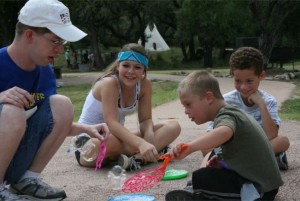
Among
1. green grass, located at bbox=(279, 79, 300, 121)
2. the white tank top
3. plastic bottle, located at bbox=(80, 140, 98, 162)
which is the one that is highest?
the white tank top

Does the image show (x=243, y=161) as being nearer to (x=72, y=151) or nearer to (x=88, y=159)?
(x=88, y=159)

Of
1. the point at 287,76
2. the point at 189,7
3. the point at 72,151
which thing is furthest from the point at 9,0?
the point at 72,151

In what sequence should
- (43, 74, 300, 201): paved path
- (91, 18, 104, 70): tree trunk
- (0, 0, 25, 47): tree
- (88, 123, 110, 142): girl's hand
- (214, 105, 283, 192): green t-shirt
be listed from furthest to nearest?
(91, 18, 104, 70): tree trunk, (0, 0, 25, 47): tree, (43, 74, 300, 201): paved path, (88, 123, 110, 142): girl's hand, (214, 105, 283, 192): green t-shirt

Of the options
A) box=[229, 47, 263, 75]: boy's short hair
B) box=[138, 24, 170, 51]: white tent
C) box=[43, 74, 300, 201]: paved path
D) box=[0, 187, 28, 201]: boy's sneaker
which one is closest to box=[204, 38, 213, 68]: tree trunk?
box=[138, 24, 170, 51]: white tent

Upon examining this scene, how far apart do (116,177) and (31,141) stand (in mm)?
923

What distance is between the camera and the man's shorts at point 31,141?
2867 millimetres

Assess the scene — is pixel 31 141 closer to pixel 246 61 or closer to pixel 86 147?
pixel 86 147

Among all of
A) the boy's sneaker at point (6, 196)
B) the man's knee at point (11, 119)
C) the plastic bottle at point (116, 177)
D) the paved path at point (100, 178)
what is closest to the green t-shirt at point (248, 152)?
the paved path at point (100, 178)

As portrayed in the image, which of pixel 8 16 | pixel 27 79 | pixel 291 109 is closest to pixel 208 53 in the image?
pixel 8 16

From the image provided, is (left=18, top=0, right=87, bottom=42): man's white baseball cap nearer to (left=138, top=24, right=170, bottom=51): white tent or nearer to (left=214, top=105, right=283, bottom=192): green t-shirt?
(left=214, top=105, right=283, bottom=192): green t-shirt

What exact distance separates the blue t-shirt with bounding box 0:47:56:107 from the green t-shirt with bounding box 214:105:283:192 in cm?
108

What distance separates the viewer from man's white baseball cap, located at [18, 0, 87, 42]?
112 inches

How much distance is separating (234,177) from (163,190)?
2.22 ft

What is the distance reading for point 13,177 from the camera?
289cm
